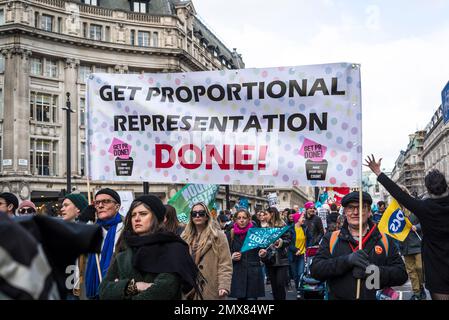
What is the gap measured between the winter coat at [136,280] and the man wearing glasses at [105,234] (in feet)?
4.00

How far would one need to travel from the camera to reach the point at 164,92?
701cm

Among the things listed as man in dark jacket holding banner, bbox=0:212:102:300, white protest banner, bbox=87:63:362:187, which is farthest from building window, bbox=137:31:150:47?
man in dark jacket holding banner, bbox=0:212:102:300

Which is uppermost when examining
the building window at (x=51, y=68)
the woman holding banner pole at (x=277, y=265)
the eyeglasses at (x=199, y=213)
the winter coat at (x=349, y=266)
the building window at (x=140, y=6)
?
the building window at (x=140, y=6)

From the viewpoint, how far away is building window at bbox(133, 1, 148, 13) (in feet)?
170

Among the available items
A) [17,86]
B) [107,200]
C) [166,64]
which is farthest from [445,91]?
[166,64]

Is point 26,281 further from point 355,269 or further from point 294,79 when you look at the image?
point 294,79

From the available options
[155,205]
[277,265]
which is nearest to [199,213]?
[155,205]

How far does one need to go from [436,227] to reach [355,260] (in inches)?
42.4

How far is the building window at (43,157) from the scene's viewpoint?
44031 millimetres

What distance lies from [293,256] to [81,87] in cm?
3654

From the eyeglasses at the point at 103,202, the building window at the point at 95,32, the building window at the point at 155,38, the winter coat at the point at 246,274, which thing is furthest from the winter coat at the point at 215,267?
the building window at the point at 155,38

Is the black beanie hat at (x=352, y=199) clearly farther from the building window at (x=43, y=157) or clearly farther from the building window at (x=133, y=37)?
the building window at (x=133, y=37)

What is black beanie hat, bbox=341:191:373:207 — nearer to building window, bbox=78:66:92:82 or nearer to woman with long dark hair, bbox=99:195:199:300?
woman with long dark hair, bbox=99:195:199:300

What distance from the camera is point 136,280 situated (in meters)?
4.14
